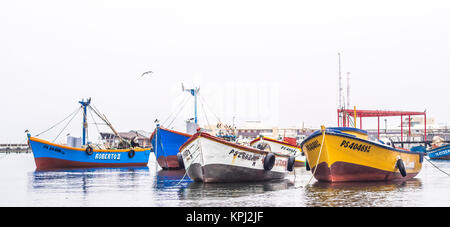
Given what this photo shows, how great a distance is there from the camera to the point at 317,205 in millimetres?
14477

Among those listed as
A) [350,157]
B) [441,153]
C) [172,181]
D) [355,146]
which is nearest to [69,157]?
[172,181]

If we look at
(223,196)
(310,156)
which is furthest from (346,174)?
(223,196)

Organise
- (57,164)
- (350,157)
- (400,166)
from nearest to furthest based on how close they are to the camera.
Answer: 1. (350,157)
2. (400,166)
3. (57,164)

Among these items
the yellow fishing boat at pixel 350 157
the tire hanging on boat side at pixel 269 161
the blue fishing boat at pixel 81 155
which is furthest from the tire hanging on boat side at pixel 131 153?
the yellow fishing boat at pixel 350 157

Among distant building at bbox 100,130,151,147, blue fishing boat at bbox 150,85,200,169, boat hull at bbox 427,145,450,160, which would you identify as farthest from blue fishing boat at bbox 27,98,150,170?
boat hull at bbox 427,145,450,160

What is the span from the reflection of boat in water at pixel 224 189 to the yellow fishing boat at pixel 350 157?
181 centimetres

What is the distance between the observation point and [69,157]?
3788 centimetres

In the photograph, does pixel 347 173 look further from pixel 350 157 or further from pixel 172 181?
pixel 172 181

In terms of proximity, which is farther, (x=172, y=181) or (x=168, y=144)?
(x=168, y=144)

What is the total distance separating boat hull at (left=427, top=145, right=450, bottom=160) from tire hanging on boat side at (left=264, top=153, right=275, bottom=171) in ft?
114

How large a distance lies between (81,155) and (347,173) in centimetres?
2399
